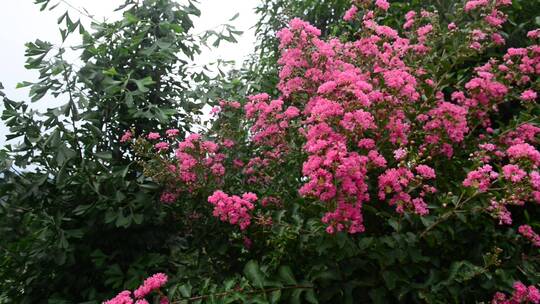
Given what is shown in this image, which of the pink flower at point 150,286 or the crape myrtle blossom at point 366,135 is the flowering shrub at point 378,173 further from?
the pink flower at point 150,286

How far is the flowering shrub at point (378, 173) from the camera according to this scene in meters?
1.56

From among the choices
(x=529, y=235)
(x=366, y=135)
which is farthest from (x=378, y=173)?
(x=529, y=235)

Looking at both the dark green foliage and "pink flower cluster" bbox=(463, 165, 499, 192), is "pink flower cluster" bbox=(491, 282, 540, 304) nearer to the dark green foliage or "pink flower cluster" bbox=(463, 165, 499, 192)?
"pink flower cluster" bbox=(463, 165, 499, 192)

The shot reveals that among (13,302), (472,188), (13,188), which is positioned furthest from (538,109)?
(13,302)

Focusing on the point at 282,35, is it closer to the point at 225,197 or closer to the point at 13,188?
the point at 225,197

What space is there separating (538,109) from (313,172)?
1.33 metres

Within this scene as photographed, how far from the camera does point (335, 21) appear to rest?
3.53 meters

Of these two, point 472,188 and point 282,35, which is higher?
point 282,35

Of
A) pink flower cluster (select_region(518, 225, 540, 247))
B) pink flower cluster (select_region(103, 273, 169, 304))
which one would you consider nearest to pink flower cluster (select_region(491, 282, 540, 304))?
pink flower cluster (select_region(518, 225, 540, 247))

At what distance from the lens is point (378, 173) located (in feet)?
Result: 5.91

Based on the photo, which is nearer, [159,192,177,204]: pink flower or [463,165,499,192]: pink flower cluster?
[463,165,499,192]: pink flower cluster

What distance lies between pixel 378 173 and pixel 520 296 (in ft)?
2.15

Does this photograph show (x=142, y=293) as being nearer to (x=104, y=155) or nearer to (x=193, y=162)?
(x=193, y=162)

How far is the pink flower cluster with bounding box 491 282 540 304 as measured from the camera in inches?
64.3
